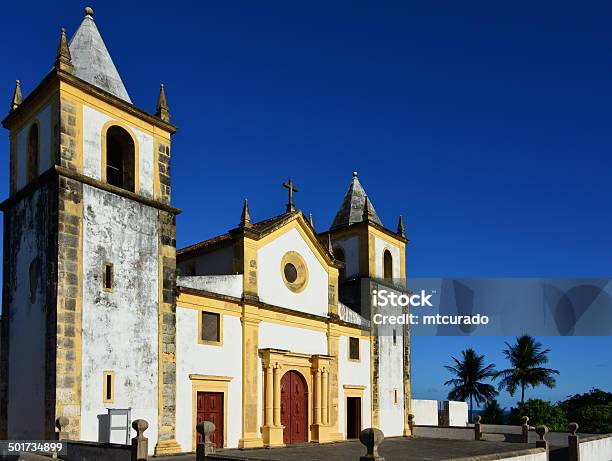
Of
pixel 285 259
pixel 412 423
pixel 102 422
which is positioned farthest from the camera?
pixel 412 423

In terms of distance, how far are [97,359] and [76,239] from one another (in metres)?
3.08

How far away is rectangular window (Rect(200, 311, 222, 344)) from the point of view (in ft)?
67.1

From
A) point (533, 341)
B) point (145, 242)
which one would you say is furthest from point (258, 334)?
point (533, 341)

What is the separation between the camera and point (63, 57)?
677 inches

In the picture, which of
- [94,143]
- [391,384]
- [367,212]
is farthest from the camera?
[367,212]

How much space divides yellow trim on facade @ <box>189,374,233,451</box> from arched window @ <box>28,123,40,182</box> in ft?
24.0

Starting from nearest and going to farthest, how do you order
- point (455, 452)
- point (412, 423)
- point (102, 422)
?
point (102, 422) < point (455, 452) < point (412, 423)

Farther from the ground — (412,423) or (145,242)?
(145,242)

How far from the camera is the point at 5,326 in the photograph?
717 inches

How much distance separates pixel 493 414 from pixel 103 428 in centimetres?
3513

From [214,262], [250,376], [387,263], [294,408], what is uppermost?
[387,263]

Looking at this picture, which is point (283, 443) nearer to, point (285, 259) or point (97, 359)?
point (285, 259)

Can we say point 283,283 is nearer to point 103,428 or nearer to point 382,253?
point 382,253

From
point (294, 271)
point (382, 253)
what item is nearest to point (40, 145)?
point (294, 271)
